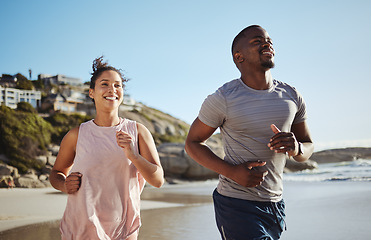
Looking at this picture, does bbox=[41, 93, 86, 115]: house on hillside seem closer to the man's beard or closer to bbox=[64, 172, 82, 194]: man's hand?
bbox=[64, 172, 82, 194]: man's hand

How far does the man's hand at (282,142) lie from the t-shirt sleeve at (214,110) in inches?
13.8

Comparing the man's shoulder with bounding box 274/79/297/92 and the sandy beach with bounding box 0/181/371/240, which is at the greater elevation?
the man's shoulder with bounding box 274/79/297/92

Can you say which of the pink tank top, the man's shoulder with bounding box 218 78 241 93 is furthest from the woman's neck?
the man's shoulder with bounding box 218 78 241 93

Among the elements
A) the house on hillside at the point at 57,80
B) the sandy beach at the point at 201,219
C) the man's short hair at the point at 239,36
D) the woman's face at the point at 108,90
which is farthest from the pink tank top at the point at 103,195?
the house on hillside at the point at 57,80

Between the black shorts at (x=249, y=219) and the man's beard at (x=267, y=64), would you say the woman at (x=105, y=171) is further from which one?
the man's beard at (x=267, y=64)

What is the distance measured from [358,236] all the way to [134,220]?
463 cm

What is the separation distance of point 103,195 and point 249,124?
40.9 inches

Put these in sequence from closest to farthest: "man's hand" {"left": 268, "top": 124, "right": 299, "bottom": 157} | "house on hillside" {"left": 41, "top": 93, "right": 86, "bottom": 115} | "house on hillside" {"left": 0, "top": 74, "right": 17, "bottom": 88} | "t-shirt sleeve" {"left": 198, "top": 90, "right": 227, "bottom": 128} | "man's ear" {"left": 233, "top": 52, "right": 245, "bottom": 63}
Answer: "man's hand" {"left": 268, "top": 124, "right": 299, "bottom": 157}
"t-shirt sleeve" {"left": 198, "top": 90, "right": 227, "bottom": 128}
"man's ear" {"left": 233, "top": 52, "right": 245, "bottom": 63}
"house on hillside" {"left": 41, "top": 93, "right": 86, "bottom": 115}
"house on hillside" {"left": 0, "top": 74, "right": 17, "bottom": 88}

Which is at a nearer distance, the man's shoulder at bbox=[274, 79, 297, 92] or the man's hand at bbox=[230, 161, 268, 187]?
the man's hand at bbox=[230, 161, 268, 187]

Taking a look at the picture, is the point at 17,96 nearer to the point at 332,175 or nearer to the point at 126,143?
the point at 332,175

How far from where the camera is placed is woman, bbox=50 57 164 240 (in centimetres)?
257

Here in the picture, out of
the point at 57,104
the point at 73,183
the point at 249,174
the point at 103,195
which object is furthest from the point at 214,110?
the point at 57,104

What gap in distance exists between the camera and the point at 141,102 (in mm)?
74750

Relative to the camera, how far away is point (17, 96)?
49906 millimetres
